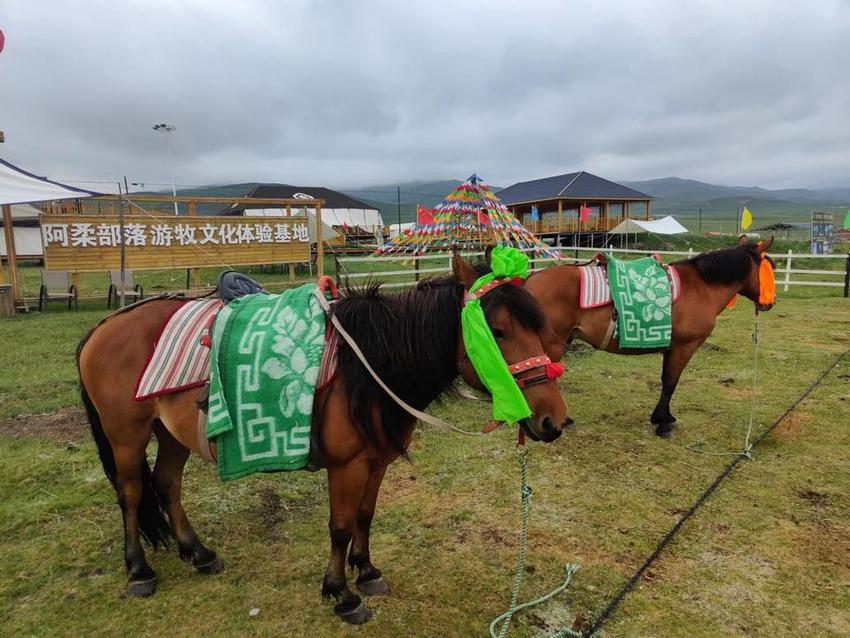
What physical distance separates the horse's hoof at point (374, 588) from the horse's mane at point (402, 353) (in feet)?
2.82

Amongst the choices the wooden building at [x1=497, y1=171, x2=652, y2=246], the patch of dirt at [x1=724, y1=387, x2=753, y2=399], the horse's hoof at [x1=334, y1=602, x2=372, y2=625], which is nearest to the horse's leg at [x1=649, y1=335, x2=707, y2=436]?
the patch of dirt at [x1=724, y1=387, x2=753, y2=399]

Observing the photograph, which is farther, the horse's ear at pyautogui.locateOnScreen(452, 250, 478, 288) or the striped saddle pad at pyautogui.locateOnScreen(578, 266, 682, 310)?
the striped saddle pad at pyautogui.locateOnScreen(578, 266, 682, 310)

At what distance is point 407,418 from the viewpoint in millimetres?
2242

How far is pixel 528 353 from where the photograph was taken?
1969 mm

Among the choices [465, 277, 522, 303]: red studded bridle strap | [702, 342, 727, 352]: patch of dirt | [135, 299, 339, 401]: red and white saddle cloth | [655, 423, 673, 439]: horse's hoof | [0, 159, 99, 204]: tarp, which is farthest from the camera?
[0, 159, 99, 204]: tarp

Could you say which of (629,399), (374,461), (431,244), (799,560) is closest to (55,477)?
(374,461)

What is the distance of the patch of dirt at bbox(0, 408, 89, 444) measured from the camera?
4.36 m

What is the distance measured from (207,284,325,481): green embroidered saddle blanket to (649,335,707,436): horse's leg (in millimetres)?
3688

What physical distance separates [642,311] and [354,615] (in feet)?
11.5

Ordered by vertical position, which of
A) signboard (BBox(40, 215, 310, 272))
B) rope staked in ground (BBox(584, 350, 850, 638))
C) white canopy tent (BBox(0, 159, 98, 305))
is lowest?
rope staked in ground (BBox(584, 350, 850, 638))

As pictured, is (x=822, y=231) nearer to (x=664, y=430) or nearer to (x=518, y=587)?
(x=664, y=430)

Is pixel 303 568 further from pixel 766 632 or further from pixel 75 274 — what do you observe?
pixel 75 274

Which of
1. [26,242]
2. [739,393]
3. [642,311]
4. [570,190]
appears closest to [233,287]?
[642,311]

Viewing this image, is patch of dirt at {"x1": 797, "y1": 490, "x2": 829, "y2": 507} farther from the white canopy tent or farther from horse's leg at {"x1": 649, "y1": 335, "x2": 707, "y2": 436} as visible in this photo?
the white canopy tent
